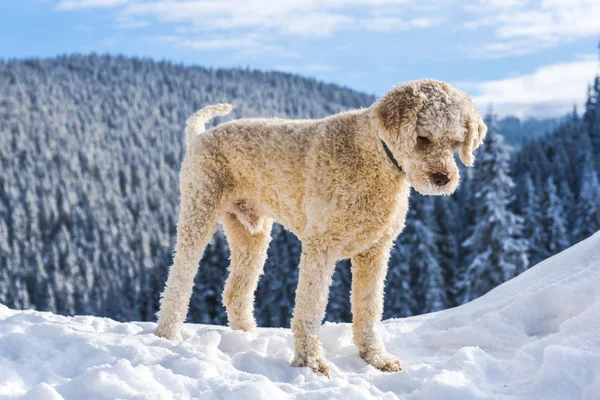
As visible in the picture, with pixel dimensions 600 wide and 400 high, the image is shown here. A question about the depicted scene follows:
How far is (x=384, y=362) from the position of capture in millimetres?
5320

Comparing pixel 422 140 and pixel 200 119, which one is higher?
pixel 200 119

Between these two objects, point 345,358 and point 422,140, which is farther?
point 345,358

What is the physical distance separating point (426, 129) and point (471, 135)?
0.46 m

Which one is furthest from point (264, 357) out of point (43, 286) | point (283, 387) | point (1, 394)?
point (43, 286)

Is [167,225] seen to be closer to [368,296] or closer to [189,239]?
[189,239]

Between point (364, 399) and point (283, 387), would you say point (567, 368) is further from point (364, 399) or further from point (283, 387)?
point (283, 387)

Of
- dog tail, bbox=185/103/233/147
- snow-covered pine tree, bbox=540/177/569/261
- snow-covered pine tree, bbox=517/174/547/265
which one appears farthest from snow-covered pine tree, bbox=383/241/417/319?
dog tail, bbox=185/103/233/147

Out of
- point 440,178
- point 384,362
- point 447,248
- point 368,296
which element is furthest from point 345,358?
point 447,248

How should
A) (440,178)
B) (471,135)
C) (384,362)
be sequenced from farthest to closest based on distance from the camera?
1. (384,362)
2. (471,135)
3. (440,178)

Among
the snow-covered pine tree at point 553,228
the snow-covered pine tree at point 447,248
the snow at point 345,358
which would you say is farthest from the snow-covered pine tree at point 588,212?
the snow at point 345,358

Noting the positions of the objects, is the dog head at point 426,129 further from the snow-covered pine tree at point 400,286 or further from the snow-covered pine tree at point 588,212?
the snow-covered pine tree at point 588,212

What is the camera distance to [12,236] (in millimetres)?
113875

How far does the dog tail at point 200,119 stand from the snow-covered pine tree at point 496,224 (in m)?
19.7

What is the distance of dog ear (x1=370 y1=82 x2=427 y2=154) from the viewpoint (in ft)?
15.0
